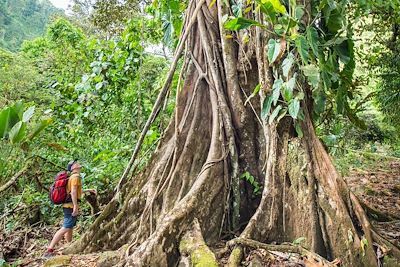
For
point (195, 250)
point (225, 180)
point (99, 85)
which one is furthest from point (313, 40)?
point (99, 85)

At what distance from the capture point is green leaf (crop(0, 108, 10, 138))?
13.7ft

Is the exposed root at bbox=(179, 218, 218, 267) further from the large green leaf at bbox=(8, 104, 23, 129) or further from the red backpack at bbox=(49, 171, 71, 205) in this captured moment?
the large green leaf at bbox=(8, 104, 23, 129)

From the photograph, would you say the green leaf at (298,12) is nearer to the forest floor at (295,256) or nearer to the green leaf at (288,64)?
the green leaf at (288,64)

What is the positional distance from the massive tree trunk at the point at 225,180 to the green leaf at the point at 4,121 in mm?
1593

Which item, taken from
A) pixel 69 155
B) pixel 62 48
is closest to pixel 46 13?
pixel 62 48

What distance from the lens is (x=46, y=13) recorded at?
2731 cm

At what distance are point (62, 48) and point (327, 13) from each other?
601 cm

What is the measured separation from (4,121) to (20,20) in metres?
23.2

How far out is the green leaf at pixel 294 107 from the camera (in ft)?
8.74

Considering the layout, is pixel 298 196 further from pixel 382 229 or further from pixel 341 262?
pixel 382 229

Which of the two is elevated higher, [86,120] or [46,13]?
[46,13]

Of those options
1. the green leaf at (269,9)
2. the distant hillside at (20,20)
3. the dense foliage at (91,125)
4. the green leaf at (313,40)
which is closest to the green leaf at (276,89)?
the green leaf at (313,40)

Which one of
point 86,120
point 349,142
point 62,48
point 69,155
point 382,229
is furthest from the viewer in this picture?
point 349,142

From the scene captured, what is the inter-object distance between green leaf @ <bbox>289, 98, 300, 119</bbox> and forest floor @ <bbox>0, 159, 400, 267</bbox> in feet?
3.14
